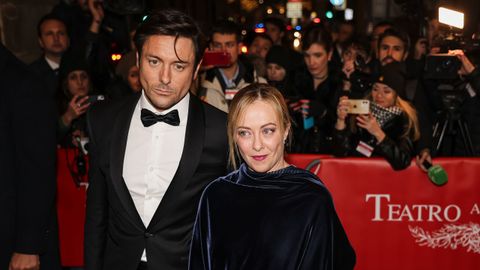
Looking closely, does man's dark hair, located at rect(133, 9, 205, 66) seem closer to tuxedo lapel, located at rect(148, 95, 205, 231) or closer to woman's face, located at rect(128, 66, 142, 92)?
tuxedo lapel, located at rect(148, 95, 205, 231)

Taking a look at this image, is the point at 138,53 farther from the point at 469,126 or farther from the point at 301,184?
the point at 469,126

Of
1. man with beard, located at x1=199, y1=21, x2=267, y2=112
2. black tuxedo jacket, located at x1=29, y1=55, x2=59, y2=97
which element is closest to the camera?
man with beard, located at x1=199, y1=21, x2=267, y2=112

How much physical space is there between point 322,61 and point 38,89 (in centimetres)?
315

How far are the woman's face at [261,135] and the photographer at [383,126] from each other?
203cm

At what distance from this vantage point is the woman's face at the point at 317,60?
5566mm

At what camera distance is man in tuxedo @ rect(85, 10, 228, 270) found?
2662 millimetres

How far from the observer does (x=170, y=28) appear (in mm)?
2635

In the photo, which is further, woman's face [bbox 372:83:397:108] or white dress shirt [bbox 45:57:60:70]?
white dress shirt [bbox 45:57:60:70]

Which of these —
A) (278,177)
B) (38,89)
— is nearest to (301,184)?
(278,177)

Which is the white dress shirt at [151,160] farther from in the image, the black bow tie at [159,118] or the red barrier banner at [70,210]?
the red barrier banner at [70,210]

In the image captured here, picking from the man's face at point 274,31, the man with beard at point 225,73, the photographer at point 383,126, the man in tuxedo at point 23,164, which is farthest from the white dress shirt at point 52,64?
the man's face at point 274,31

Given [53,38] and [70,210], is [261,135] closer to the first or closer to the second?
[70,210]

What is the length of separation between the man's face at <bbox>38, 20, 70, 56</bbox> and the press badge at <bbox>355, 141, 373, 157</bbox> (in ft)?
12.0

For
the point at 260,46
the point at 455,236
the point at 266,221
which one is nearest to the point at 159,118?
the point at 266,221
